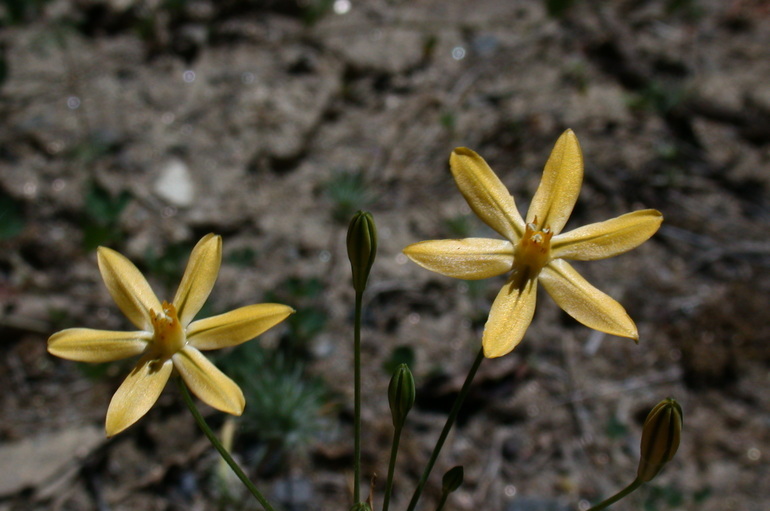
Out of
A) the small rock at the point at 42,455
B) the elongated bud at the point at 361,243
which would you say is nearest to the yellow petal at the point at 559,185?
the elongated bud at the point at 361,243

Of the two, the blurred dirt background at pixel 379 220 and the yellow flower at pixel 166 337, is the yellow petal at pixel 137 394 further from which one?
the blurred dirt background at pixel 379 220

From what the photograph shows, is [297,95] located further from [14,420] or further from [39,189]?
[14,420]

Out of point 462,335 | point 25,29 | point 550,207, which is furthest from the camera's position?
point 25,29

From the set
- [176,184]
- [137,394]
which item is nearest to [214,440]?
[137,394]

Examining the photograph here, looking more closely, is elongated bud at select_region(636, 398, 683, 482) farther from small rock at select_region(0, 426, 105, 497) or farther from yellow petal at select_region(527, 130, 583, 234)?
small rock at select_region(0, 426, 105, 497)

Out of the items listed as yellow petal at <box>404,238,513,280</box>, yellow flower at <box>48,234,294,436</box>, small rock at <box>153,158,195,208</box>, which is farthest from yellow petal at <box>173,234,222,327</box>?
small rock at <box>153,158,195,208</box>

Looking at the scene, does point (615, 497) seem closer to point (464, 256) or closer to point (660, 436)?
point (660, 436)

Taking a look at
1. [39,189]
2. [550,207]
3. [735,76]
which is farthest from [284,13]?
[550,207]
